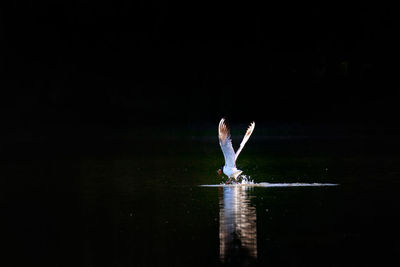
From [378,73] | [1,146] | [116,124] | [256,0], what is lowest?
[1,146]

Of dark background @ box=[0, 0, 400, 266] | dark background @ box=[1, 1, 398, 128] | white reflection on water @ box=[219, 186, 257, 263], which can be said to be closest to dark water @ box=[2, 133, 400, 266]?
white reflection on water @ box=[219, 186, 257, 263]

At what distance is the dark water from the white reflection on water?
2 cm

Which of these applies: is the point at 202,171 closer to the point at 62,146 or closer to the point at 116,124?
the point at 62,146

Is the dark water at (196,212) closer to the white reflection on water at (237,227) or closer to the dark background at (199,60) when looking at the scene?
the white reflection on water at (237,227)

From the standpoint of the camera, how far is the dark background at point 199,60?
52.0m

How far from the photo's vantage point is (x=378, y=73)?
176 ft

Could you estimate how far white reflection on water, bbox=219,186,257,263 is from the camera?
13500 millimetres

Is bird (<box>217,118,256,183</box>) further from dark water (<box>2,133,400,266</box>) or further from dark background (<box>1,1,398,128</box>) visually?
dark background (<box>1,1,398,128</box>)

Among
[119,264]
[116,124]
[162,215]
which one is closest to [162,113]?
[116,124]

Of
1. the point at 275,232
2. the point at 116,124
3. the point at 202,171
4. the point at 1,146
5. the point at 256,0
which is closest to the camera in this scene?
the point at 275,232

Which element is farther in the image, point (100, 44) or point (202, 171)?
point (100, 44)

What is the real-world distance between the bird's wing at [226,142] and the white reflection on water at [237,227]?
81 centimetres

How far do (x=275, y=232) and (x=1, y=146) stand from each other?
22.7m

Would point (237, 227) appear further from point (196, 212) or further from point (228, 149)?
point (228, 149)
